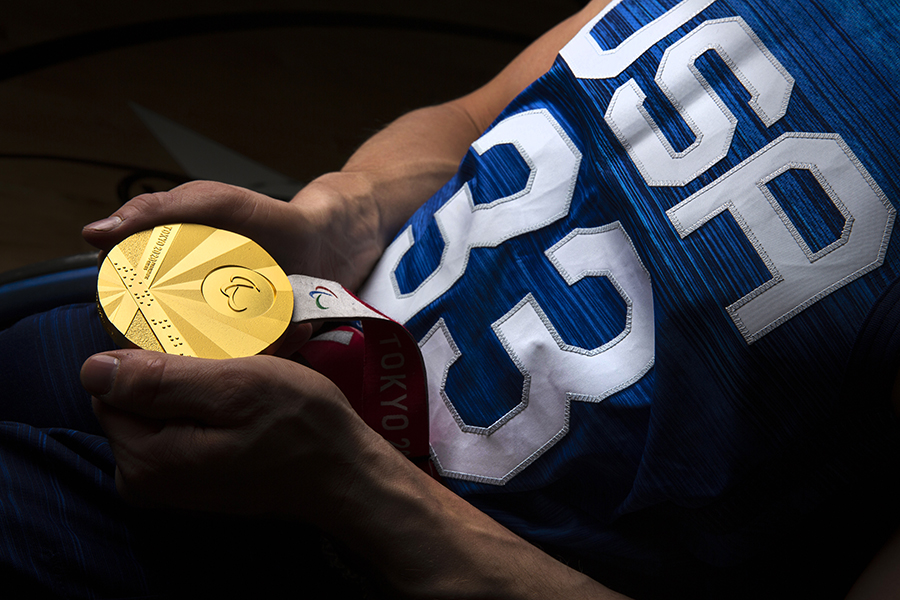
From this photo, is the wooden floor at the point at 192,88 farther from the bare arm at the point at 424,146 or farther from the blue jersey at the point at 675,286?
the blue jersey at the point at 675,286

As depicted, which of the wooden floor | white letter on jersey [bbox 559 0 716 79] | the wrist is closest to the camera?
white letter on jersey [bbox 559 0 716 79]

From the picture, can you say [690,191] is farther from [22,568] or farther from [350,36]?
[350,36]

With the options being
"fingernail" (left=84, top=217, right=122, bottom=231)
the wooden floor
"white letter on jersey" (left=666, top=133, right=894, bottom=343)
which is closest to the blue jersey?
"white letter on jersey" (left=666, top=133, right=894, bottom=343)

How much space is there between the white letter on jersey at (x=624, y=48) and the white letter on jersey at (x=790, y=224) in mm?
138

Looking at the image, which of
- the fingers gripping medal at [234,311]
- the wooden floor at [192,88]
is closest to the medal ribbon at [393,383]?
the fingers gripping medal at [234,311]

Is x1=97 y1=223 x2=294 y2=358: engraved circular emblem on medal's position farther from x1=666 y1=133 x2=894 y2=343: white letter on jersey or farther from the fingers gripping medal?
x1=666 y1=133 x2=894 y2=343: white letter on jersey

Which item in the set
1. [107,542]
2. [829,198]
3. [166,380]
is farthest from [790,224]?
[107,542]

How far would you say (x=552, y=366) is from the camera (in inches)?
19.3

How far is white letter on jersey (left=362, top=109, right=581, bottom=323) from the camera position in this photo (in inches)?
20.7

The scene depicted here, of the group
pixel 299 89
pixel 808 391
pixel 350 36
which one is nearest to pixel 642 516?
pixel 808 391

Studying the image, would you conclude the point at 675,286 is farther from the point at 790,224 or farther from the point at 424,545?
the point at 424,545

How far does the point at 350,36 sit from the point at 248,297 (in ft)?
5.90

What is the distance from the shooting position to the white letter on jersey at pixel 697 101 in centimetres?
45

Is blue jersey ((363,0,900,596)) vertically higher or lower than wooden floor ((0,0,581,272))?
lower
